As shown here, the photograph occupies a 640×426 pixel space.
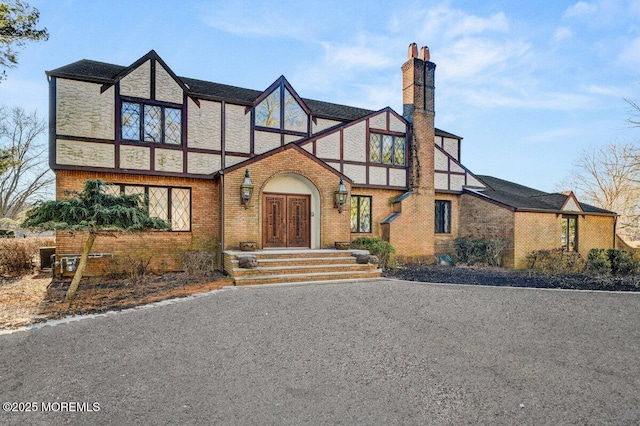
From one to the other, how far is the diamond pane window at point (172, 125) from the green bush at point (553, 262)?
14937mm

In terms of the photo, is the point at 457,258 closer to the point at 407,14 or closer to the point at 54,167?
the point at 407,14

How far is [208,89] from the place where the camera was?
42.1 feet

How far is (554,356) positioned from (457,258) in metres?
11.3

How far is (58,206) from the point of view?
260 inches

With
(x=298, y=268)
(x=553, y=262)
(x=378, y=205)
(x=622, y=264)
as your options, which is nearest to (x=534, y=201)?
(x=553, y=262)

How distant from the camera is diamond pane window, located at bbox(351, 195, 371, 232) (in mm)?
14305

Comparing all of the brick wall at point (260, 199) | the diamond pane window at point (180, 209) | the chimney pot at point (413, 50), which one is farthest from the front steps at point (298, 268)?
the chimney pot at point (413, 50)

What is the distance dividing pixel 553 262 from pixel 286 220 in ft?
36.9

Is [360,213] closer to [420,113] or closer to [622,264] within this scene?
[420,113]

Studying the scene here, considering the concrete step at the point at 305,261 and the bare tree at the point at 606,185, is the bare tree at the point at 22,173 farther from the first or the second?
the bare tree at the point at 606,185

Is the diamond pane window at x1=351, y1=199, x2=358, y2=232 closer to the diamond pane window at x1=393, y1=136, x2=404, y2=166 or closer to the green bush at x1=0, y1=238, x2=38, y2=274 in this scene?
the diamond pane window at x1=393, y1=136, x2=404, y2=166

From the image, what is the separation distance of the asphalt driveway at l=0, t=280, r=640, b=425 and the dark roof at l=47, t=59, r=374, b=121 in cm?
833

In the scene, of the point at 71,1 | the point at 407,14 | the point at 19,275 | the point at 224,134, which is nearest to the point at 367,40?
the point at 407,14

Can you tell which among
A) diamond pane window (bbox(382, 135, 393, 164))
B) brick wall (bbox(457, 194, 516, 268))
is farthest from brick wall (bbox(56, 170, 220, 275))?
brick wall (bbox(457, 194, 516, 268))
